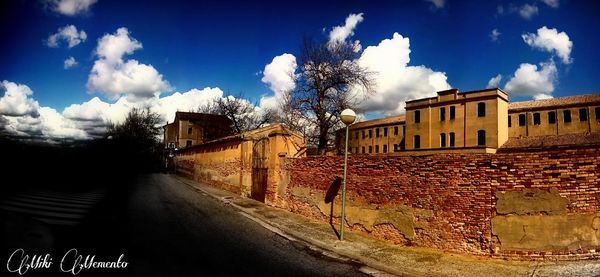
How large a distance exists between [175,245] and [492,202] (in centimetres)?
648

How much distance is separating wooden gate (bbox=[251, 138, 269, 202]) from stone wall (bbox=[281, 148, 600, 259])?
21.7ft

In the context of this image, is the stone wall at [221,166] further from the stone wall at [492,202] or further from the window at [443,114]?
the window at [443,114]

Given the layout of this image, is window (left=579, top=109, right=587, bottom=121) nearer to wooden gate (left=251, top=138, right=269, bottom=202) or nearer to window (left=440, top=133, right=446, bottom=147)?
window (left=440, top=133, right=446, bottom=147)

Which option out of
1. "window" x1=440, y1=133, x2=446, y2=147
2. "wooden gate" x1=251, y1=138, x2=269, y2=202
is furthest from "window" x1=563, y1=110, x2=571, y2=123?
"wooden gate" x1=251, y1=138, x2=269, y2=202

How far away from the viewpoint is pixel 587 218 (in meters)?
6.31

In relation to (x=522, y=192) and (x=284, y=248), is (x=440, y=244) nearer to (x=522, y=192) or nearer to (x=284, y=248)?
(x=522, y=192)

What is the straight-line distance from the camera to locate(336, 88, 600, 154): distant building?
41906 millimetres

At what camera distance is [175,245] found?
689cm

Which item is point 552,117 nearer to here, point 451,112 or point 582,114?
point 582,114

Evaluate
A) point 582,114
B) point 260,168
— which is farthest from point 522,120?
point 260,168

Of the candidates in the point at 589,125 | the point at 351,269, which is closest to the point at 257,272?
the point at 351,269

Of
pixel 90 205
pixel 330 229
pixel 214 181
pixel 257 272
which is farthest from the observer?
pixel 214 181

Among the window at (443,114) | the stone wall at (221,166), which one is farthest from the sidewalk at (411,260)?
the window at (443,114)

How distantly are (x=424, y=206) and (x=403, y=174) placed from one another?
907 mm
